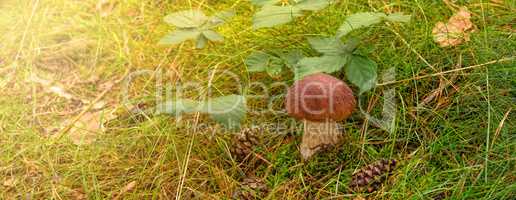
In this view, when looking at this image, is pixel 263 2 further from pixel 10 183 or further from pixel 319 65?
pixel 10 183

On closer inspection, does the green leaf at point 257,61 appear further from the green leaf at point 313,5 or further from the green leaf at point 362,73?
the green leaf at point 362,73

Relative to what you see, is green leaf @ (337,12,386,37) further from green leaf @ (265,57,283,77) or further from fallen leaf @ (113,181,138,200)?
fallen leaf @ (113,181,138,200)

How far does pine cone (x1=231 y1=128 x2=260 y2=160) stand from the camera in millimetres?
1988

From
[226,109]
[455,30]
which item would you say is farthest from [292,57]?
[455,30]

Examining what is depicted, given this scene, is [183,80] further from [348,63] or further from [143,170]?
[348,63]

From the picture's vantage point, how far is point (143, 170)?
196cm

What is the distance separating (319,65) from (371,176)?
1.28 feet

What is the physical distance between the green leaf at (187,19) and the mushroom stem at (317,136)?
62 cm

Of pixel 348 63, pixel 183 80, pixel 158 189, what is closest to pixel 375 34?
pixel 348 63

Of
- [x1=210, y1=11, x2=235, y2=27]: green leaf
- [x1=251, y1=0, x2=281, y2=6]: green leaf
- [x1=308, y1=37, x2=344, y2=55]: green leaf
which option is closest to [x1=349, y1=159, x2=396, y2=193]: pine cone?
[x1=308, y1=37, x2=344, y2=55]: green leaf

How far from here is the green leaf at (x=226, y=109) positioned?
5.80 ft

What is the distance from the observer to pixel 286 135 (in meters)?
2.06

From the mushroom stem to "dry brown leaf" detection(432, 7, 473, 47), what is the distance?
55cm

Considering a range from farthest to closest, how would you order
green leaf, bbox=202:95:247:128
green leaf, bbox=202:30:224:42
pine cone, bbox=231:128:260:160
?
green leaf, bbox=202:30:224:42 < pine cone, bbox=231:128:260:160 < green leaf, bbox=202:95:247:128
